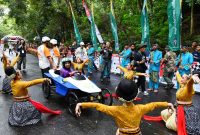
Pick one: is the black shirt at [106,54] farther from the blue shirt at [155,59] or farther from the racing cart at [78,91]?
the racing cart at [78,91]

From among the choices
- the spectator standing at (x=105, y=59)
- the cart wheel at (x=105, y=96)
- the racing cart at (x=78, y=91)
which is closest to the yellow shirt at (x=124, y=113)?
the racing cart at (x=78, y=91)

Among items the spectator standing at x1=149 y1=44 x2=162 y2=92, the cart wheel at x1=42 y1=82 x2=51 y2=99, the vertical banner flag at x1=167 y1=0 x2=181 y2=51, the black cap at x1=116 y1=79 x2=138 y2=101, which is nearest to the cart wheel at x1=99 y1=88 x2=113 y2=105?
the cart wheel at x1=42 y1=82 x2=51 y2=99

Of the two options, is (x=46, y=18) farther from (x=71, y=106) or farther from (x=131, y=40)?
(x=71, y=106)

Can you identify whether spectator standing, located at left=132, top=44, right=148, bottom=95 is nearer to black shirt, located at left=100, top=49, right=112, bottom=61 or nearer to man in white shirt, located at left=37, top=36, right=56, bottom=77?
man in white shirt, located at left=37, top=36, right=56, bottom=77

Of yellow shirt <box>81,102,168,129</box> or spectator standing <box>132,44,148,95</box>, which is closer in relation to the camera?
yellow shirt <box>81,102,168,129</box>

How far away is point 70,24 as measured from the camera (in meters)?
31.0

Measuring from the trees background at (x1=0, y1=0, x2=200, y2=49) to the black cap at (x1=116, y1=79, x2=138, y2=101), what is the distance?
46.7 feet

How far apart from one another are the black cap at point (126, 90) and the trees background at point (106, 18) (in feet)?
46.7

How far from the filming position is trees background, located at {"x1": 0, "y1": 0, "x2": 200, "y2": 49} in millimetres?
20094

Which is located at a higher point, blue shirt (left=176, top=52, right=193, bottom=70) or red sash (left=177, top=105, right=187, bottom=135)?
blue shirt (left=176, top=52, right=193, bottom=70)

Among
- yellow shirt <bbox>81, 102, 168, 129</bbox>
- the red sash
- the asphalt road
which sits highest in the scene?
yellow shirt <bbox>81, 102, 168, 129</bbox>

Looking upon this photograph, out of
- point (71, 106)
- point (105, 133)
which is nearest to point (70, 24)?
point (71, 106)

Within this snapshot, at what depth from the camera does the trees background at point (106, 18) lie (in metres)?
20.1

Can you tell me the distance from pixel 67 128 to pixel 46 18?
26.6m
